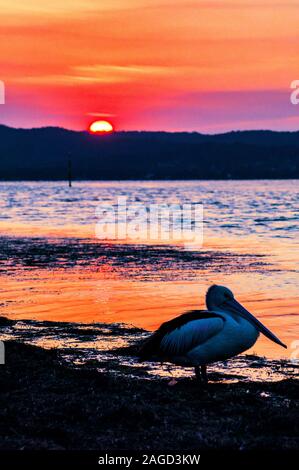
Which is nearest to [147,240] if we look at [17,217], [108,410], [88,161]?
[17,217]

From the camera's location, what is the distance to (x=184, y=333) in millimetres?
7570

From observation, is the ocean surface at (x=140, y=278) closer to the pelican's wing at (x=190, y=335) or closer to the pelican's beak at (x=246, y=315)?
the pelican's beak at (x=246, y=315)

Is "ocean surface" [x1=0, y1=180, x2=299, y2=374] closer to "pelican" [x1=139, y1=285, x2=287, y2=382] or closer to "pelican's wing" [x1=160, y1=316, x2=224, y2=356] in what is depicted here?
"pelican" [x1=139, y1=285, x2=287, y2=382]

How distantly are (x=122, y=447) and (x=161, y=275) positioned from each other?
10.6 metres

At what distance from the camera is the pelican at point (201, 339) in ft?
24.7

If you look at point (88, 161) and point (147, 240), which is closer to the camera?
point (147, 240)

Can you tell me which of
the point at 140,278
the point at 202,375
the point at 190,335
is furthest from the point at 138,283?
the point at 190,335

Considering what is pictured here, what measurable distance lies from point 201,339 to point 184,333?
6.7 inches

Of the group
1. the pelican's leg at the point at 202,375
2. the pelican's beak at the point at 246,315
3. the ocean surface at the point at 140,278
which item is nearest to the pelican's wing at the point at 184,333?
the pelican's leg at the point at 202,375

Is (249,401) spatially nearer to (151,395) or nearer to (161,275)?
(151,395)

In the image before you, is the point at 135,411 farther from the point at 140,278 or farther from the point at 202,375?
the point at 140,278

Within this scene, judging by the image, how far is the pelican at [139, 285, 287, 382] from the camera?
297 inches

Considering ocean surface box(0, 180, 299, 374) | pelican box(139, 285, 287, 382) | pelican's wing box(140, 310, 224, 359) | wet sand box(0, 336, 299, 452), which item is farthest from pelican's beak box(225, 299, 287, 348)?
ocean surface box(0, 180, 299, 374)
